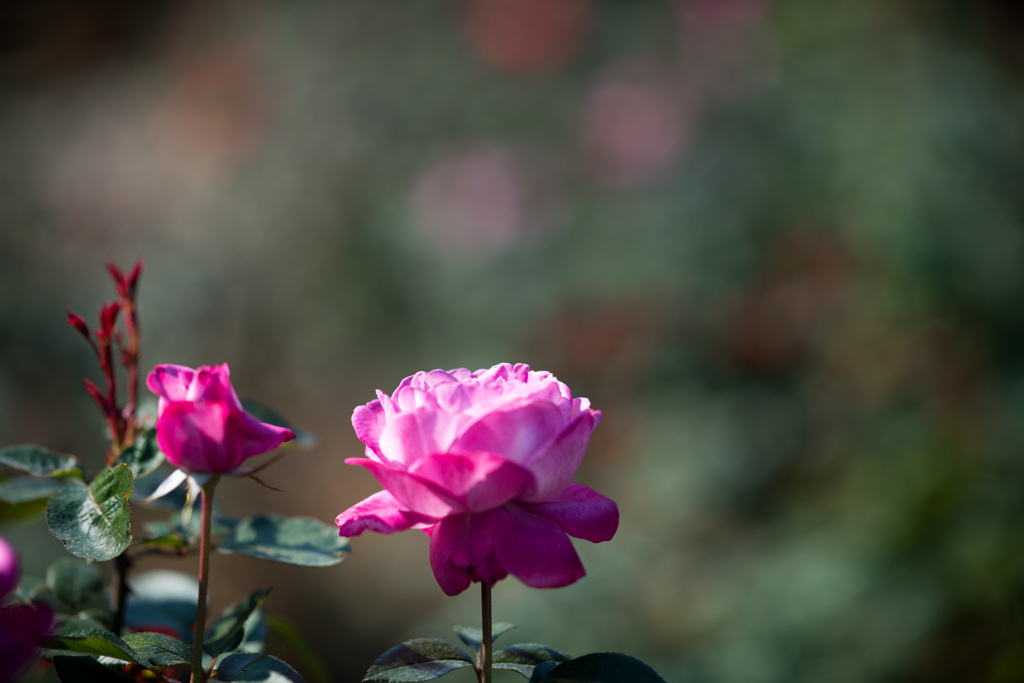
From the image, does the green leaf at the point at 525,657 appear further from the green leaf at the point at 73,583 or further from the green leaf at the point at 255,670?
the green leaf at the point at 73,583

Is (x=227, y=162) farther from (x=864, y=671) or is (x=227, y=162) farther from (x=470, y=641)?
(x=470, y=641)

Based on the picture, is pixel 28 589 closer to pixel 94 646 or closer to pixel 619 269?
pixel 94 646

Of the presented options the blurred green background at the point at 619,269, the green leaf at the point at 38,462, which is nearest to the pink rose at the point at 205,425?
the green leaf at the point at 38,462

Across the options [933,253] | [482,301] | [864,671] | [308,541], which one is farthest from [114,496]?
[482,301]

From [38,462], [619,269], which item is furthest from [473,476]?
[619,269]

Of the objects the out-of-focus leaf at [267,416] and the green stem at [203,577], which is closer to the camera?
the green stem at [203,577]

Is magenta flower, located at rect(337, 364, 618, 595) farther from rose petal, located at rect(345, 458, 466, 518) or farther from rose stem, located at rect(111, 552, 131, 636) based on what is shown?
rose stem, located at rect(111, 552, 131, 636)
